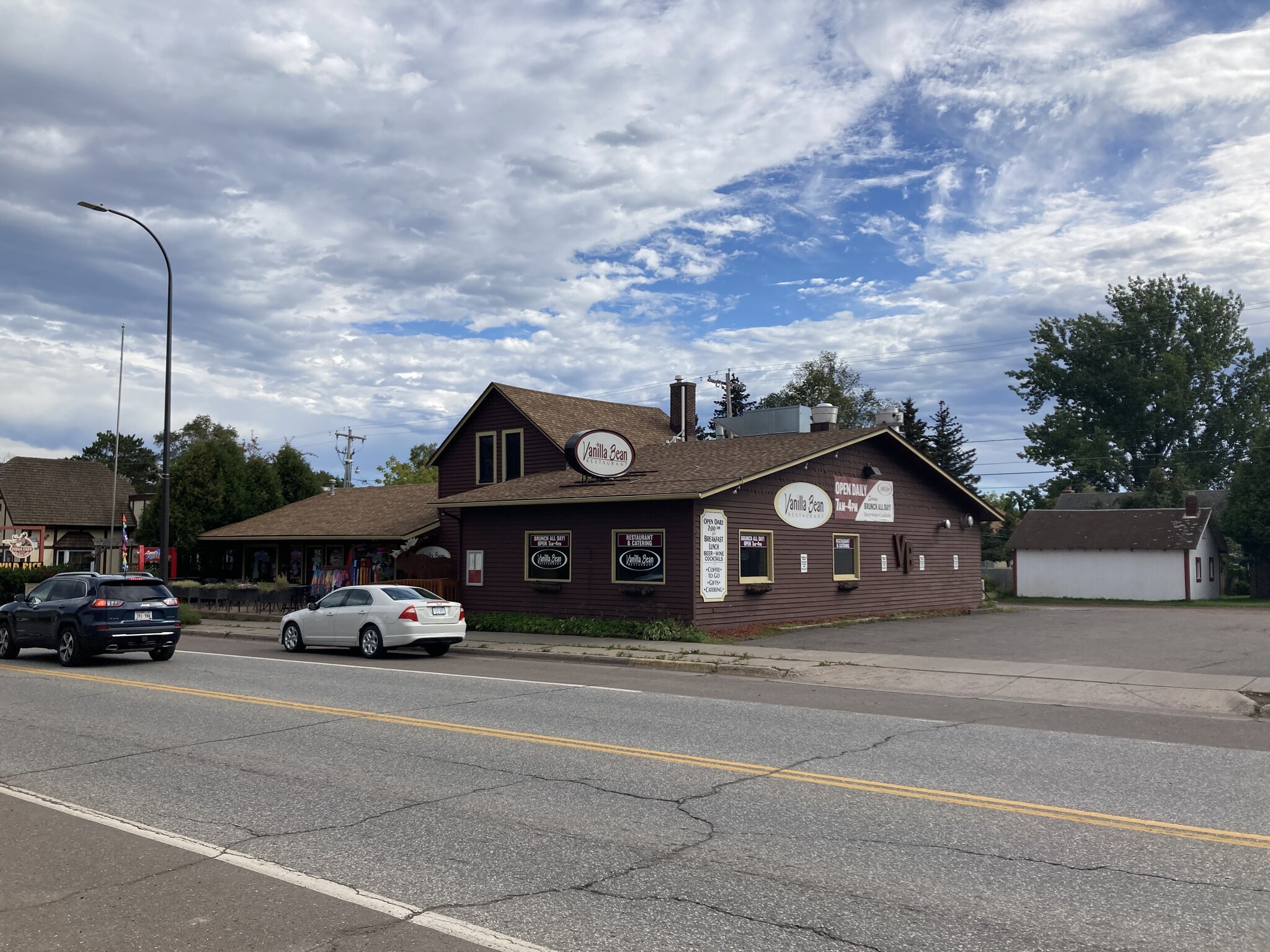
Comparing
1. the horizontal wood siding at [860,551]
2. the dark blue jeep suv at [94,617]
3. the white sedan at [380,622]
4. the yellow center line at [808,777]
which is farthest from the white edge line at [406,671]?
the horizontal wood siding at [860,551]

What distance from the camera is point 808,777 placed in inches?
343

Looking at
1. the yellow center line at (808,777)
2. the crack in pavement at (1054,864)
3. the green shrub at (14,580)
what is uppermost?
the green shrub at (14,580)

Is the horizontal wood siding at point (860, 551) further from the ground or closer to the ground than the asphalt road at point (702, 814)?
further from the ground

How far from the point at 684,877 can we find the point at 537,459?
26.5 metres

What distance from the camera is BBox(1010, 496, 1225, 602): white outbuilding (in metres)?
52.3

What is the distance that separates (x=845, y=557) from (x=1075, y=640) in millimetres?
7008

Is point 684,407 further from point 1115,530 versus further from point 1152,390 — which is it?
point 1152,390

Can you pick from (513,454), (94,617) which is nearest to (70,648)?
(94,617)

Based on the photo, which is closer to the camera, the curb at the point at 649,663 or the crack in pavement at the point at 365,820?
the crack in pavement at the point at 365,820

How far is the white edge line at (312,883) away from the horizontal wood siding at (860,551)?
16539mm

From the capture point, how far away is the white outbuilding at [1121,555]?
52281mm

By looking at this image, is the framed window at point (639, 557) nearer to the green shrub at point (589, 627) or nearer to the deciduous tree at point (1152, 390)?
the green shrub at point (589, 627)

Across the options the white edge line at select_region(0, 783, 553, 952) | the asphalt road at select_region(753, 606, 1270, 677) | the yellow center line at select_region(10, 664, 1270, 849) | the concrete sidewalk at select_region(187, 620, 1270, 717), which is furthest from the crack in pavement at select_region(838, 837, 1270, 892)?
the asphalt road at select_region(753, 606, 1270, 677)

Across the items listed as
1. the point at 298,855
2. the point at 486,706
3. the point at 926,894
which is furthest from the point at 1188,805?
the point at 486,706
